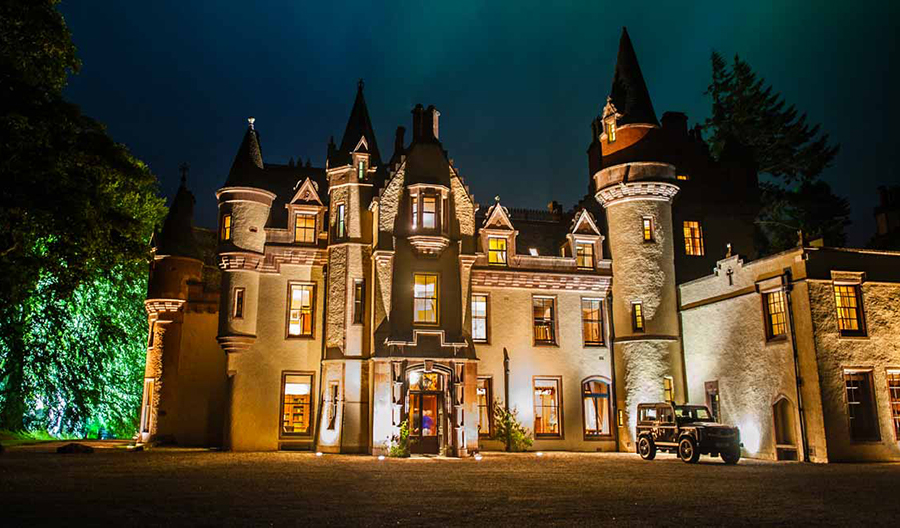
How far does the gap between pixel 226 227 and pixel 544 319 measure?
14163 millimetres

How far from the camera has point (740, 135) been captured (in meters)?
44.8

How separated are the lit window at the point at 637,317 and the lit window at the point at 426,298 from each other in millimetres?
8969

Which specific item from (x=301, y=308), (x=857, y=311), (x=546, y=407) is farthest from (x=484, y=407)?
(x=857, y=311)

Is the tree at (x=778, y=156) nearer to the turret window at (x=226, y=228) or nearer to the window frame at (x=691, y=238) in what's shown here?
the window frame at (x=691, y=238)

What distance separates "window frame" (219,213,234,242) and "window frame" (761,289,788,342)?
21.1 m

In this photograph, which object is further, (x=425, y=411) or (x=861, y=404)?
(x=425, y=411)

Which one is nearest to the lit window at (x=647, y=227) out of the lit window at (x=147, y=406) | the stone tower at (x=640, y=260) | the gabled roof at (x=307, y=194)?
the stone tower at (x=640, y=260)

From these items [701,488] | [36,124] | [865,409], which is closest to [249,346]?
[36,124]

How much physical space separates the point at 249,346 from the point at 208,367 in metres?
4.21

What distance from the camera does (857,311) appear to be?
942 inches

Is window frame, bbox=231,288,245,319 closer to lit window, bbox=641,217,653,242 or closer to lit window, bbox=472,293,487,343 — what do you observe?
lit window, bbox=472,293,487,343

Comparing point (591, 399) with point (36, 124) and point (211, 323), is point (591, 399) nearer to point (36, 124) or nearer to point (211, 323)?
point (211, 323)

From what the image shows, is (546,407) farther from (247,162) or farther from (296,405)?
(247,162)

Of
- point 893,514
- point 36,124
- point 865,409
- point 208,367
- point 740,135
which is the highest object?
point 740,135
